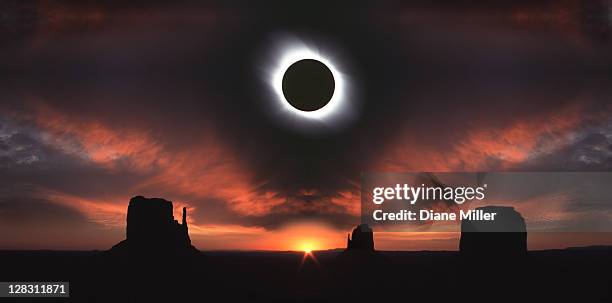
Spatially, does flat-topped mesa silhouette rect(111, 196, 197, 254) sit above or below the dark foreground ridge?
above

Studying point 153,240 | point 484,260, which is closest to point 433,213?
point 153,240

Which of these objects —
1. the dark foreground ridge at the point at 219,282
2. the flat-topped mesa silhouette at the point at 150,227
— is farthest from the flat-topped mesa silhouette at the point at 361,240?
the flat-topped mesa silhouette at the point at 150,227

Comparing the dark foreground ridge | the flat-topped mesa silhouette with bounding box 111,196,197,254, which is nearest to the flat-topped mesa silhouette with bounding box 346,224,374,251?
the dark foreground ridge

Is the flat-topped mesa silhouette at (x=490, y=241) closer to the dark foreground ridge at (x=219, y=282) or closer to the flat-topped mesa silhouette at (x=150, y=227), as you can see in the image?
the dark foreground ridge at (x=219, y=282)

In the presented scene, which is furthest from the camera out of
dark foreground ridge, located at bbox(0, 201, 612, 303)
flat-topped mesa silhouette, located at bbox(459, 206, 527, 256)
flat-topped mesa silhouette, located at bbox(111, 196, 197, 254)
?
flat-topped mesa silhouette, located at bbox(459, 206, 527, 256)

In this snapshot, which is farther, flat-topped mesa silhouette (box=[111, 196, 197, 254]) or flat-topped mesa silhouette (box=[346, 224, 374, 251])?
flat-topped mesa silhouette (box=[346, 224, 374, 251])

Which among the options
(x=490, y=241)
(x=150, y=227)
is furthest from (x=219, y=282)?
(x=490, y=241)

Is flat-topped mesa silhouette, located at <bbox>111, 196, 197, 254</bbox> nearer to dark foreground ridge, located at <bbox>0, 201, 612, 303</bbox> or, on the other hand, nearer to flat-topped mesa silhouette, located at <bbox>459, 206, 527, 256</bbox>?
dark foreground ridge, located at <bbox>0, 201, 612, 303</bbox>

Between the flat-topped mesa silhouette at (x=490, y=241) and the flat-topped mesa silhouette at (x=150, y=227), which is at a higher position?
the flat-topped mesa silhouette at (x=150, y=227)
